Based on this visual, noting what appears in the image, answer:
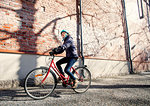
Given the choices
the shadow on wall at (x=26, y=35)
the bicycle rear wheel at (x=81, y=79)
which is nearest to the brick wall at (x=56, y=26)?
the shadow on wall at (x=26, y=35)

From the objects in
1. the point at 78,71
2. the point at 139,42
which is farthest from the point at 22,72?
the point at 139,42

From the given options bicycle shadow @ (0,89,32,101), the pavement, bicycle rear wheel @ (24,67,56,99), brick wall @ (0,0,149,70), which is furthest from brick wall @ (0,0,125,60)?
bicycle rear wheel @ (24,67,56,99)

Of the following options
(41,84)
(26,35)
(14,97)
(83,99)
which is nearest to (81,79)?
(83,99)

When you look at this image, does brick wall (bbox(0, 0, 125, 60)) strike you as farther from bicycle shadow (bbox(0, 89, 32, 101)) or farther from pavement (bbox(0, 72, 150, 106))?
pavement (bbox(0, 72, 150, 106))

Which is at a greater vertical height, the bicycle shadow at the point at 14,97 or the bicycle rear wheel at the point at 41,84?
the bicycle rear wheel at the point at 41,84

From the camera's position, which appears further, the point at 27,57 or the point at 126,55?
the point at 126,55

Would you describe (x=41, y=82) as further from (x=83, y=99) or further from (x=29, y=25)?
(x=29, y=25)

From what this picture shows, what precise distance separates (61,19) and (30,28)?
1826 millimetres

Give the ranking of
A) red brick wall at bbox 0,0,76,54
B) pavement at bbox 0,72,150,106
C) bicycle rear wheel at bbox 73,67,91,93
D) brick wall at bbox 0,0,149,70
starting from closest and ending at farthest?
pavement at bbox 0,72,150,106, bicycle rear wheel at bbox 73,67,91,93, red brick wall at bbox 0,0,76,54, brick wall at bbox 0,0,149,70

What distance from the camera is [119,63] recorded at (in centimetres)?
810

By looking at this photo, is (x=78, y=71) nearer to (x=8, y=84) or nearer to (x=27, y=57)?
(x=27, y=57)

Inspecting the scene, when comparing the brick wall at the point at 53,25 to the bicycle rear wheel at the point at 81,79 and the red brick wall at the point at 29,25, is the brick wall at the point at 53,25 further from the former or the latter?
the bicycle rear wheel at the point at 81,79

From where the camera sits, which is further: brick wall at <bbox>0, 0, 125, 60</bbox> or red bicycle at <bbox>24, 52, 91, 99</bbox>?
brick wall at <bbox>0, 0, 125, 60</bbox>

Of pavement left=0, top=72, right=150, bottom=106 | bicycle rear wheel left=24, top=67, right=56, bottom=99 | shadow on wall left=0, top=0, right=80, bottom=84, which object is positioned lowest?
pavement left=0, top=72, right=150, bottom=106
